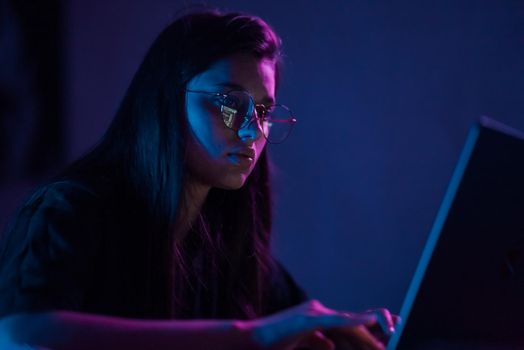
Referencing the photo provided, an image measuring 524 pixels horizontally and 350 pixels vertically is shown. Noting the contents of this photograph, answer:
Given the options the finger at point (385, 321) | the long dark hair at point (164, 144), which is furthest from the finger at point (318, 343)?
the long dark hair at point (164, 144)

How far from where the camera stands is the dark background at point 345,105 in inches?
67.0

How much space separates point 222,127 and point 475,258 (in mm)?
616

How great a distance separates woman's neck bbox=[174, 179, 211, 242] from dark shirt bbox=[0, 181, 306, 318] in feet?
0.60

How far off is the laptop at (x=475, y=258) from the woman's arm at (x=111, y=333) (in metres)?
0.32

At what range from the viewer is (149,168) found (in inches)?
43.8

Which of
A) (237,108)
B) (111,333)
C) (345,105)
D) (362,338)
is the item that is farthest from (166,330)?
(345,105)

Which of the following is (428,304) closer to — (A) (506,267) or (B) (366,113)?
(A) (506,267)

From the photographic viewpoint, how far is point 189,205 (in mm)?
1240

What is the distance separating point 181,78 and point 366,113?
906 mm

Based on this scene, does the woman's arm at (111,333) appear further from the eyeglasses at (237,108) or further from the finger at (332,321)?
the eyeglasses at (237,108)

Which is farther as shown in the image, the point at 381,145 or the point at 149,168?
the point at 381,145

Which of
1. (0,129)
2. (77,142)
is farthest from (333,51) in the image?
(0,129)

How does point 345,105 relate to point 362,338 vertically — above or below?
above

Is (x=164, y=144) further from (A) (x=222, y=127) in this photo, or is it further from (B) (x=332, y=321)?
(B) (x=332, y=321)
